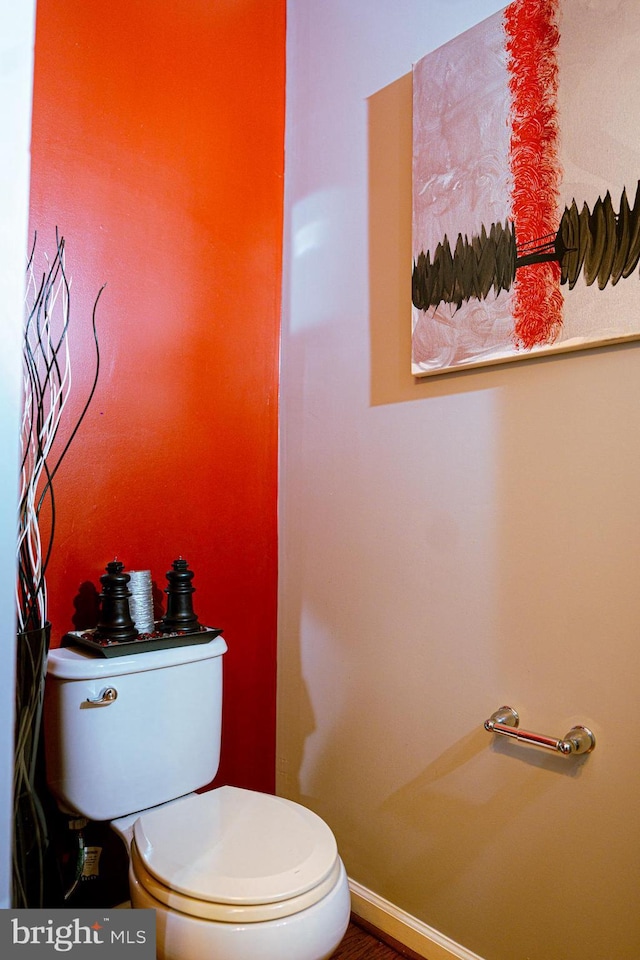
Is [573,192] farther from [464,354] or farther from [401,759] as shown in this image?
[401,759]

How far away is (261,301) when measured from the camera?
6.19 feet

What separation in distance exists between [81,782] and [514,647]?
899mm

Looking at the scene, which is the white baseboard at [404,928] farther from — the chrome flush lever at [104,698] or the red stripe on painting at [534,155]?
the red stripe on painting at [534,155]

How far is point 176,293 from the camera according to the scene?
1.67 m


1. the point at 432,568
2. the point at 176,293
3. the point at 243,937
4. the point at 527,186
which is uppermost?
the point at 527,186

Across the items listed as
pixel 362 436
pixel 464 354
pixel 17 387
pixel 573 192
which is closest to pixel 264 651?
pixel 362 436

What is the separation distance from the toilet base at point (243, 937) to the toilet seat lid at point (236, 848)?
0.03 meters

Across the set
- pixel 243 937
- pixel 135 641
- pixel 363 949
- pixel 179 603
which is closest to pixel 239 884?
pixel 243 937

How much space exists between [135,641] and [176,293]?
871 millimetres

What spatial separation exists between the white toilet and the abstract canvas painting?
94 centimetres

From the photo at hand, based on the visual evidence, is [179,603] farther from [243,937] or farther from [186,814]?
[243,937]

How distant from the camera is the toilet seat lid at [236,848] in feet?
3.34

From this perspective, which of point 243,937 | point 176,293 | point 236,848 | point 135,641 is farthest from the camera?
point 176,293

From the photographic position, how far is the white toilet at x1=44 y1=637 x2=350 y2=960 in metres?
0.99
